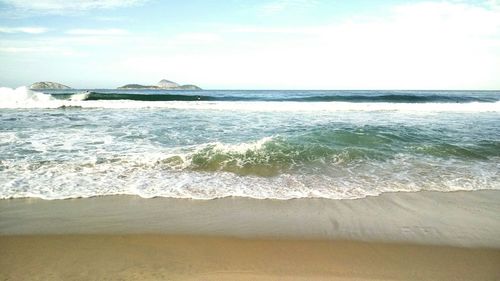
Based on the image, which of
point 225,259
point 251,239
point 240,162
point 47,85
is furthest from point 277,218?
point 47,85

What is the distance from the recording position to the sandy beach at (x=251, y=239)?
125 inches

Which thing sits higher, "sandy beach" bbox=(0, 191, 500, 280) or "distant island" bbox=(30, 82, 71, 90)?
"distant island" bbox=(30, 82, 71, 90)

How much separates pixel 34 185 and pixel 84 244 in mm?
2642

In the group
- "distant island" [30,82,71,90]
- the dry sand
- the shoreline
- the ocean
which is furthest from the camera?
"distant island" [30,82,71,90]

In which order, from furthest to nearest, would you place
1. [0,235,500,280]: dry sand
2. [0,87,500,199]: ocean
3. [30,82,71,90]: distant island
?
[30,82,71,90]: distant island, [0,87,500,199]: ocean, [0,235,500,280]: dry sand

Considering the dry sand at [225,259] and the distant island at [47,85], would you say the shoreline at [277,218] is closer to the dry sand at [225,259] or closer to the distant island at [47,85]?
the dry sand at [225,259]

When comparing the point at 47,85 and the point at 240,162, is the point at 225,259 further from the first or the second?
the point at 47,85

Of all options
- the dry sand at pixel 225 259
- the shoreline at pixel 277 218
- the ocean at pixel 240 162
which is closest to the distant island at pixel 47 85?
the ocean at pixel 240 162

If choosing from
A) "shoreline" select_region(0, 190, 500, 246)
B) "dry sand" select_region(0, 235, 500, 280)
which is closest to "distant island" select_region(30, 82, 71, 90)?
"shoreline" select_region(0, 190, 500, 246)

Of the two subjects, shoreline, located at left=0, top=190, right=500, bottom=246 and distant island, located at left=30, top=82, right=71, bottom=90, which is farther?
distant island, located at left=30, top=82, right=71, bottom=90

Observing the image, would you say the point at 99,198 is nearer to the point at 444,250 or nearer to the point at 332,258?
the point at 332,258

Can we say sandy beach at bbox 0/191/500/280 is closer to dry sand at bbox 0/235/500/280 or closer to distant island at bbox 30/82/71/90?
dry sand at bbox 0/235/500/280

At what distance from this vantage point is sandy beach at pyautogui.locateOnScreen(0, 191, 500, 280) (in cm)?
317

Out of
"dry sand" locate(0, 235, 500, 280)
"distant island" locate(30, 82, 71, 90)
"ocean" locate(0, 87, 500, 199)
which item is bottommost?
"dry sand" locate(0, 235, 500, 280)
